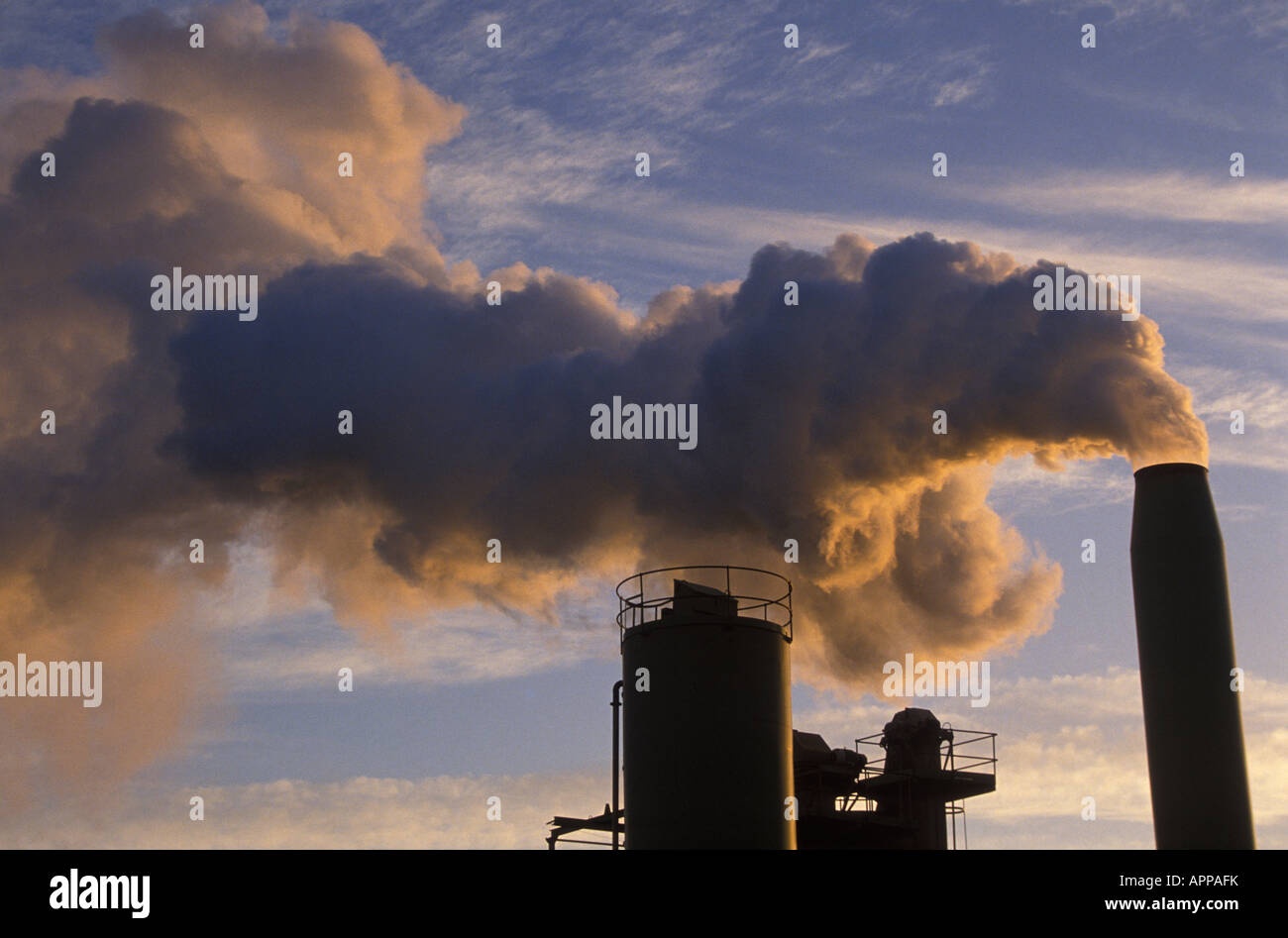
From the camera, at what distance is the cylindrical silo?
→ 22328mm

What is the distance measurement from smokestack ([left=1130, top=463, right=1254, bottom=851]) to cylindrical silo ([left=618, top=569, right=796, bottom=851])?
6.41m

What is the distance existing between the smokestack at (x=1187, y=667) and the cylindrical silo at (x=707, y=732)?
6.41 meters

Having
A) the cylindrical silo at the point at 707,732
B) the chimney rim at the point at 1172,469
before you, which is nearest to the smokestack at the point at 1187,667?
the chimney rim at the point at 1172,469

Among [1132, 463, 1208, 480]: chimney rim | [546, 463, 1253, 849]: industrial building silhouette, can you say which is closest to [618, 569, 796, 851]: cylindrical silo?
[546, 463, 1253, 849]: industrial building silhouette

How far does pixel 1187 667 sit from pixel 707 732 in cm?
837

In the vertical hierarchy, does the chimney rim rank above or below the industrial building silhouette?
above

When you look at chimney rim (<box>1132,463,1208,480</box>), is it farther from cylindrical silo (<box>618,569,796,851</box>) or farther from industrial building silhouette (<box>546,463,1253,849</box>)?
cylindrical silo (<box>618,569,796,851</box>)
